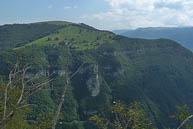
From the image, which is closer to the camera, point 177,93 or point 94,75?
point 94,75

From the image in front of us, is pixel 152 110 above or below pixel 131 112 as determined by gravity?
below

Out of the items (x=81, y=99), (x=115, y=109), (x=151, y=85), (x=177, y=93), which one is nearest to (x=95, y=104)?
(x=81, y=99)

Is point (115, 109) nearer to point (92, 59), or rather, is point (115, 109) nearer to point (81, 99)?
point (81, 99)

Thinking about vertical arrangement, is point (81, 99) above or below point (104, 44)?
below

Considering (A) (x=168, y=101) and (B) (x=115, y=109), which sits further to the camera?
(A) (x=168, y=101)

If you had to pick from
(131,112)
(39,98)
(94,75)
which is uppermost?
(131,112)

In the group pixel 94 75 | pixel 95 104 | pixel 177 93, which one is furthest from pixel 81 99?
pixel 177 93

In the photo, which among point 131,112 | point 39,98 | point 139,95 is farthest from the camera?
point 139,95

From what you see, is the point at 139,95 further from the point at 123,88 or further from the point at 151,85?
the point at 151,85

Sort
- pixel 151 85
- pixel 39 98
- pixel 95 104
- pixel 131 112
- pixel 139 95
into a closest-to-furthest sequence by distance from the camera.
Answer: pixel 131 112
pixel 39 98
pixel 95 104
pixel 139 95
pixel 151 85
